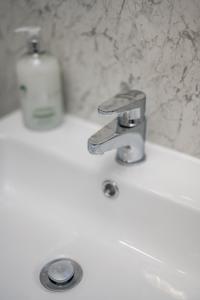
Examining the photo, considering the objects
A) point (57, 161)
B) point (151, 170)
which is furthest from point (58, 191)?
point (151, 170)

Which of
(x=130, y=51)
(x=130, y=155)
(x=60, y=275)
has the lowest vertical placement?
(x=60, y=275)

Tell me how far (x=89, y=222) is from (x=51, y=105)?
213 millimetres

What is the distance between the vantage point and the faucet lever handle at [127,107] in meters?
0.54

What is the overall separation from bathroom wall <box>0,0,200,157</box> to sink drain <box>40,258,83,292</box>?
0.24 metres

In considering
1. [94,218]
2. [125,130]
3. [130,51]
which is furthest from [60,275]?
[130,51]

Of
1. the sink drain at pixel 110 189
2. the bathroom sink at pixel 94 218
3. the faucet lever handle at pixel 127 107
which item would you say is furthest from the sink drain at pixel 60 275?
the faucet lever handle at pixel 127 107

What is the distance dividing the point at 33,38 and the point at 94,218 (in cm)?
31

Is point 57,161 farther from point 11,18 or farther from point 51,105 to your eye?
point 11,18

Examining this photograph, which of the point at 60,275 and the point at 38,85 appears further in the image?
the point at 38,85

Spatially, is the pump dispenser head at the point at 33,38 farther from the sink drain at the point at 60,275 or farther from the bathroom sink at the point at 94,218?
the sink drain at the point at 60,275

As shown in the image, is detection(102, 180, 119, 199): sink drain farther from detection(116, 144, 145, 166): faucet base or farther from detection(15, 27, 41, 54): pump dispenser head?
detection(15, 27, 41, 54): pump dispenser head

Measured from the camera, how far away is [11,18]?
712 millimetres

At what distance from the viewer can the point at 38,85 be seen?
65cm

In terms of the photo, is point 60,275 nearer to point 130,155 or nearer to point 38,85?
point 130,155
